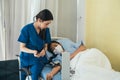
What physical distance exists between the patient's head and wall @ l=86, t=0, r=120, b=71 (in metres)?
0.57

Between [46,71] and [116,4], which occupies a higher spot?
[116,4]

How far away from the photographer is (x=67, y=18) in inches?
133

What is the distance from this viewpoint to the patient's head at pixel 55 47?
8.79 ft

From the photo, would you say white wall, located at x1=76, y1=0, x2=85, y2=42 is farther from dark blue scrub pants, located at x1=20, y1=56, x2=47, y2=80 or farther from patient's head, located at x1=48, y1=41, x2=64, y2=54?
dark blue scrub pants, located at x1=20, y1=56, x2=47, y2=80

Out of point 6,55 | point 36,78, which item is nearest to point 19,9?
point 6,55

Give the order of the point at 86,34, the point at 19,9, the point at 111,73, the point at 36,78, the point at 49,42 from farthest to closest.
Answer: the point at 86,34, the point at 19,9, the point at 49,42, the point at 36,78, the point at 111,73

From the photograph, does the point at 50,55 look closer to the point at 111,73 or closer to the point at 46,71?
the point at 46,71

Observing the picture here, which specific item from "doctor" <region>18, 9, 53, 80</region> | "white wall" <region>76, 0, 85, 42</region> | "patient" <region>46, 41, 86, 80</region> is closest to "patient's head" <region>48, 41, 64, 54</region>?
"patient" <region>46, 41, 86, 80</region>

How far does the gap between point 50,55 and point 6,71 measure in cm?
62

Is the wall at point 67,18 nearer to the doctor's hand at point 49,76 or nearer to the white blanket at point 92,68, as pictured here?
the white blanket at point 92,68

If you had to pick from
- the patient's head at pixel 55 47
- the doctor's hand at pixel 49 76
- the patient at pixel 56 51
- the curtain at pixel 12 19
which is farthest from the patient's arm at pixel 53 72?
the curtain at pixel 12 19

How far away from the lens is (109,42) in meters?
2.61

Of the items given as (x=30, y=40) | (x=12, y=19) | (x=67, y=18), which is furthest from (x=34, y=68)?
(x=67, y=18)

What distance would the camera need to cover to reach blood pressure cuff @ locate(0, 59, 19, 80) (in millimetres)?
2340
